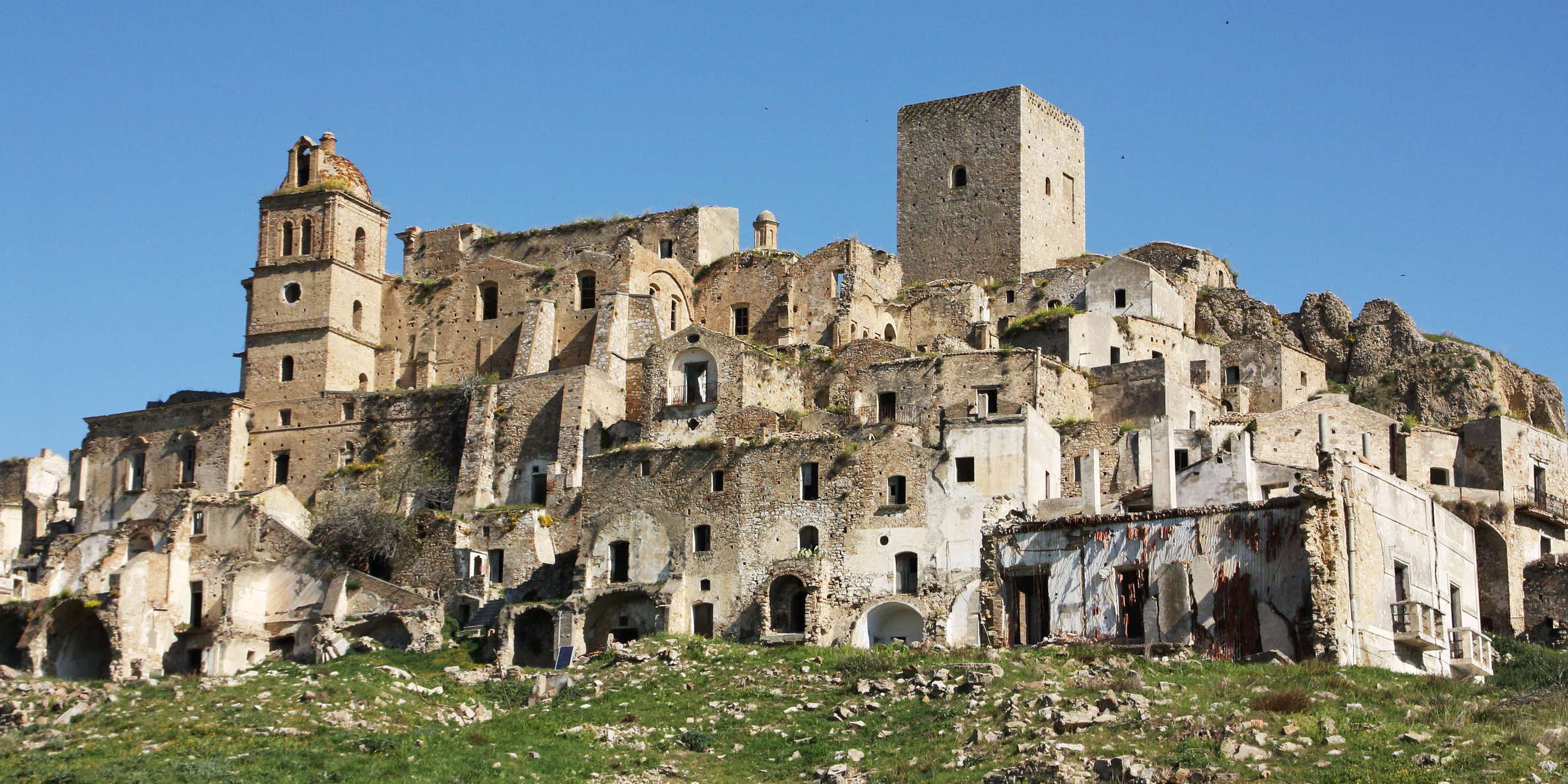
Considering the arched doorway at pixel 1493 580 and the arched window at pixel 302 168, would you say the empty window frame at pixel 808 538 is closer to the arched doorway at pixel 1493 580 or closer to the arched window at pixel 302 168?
the arched doorway at pixel 1493 580

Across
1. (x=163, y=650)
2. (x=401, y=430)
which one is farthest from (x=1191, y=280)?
(x=163, y=650)

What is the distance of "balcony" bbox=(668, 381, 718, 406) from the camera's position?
2329 inches

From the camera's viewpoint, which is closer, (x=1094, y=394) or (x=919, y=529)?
(x=919, y=529)

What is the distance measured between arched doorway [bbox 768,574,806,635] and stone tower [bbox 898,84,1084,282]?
22364 millimetres

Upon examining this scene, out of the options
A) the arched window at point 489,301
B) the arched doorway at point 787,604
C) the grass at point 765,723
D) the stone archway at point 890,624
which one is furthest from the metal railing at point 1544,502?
the arched window at point 489,301

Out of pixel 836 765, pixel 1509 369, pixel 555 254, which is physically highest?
pixel 555 254

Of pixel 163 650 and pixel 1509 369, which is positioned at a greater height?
pixel 1509 369

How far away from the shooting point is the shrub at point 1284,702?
35781 millimetres

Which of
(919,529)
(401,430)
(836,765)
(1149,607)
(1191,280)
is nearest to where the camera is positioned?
(836,765)

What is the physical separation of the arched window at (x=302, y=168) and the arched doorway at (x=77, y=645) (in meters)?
18.1

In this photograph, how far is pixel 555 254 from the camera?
72.4m

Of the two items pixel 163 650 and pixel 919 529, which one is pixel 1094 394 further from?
pixel 163 650

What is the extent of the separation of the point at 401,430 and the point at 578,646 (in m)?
14.9

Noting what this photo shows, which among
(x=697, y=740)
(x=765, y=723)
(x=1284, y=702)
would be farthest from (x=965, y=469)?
(x=1284, y=702)
